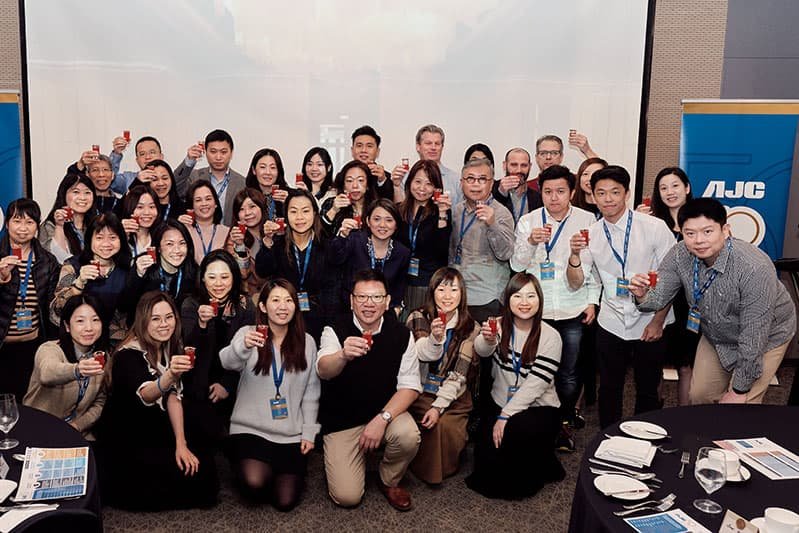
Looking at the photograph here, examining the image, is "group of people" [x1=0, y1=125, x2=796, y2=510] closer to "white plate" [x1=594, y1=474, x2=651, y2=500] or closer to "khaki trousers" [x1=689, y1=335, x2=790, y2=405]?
"khaki trousers" [x1=689, y1=335, x2=790, y2=405]

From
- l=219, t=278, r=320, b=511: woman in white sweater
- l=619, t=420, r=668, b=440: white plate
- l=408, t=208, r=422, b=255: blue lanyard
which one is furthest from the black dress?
l=619, t=420, r=668, b=440: white plate

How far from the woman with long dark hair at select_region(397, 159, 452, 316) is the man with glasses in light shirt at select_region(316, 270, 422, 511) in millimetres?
717

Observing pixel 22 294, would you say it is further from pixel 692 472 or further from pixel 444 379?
pixel 692 472

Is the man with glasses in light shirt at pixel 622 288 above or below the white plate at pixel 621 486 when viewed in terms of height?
above

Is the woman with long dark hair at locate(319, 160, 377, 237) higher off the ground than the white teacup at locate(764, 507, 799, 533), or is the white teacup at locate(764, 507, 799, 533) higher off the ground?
the woman with long dark hair at locate(319, 160, 377, 237)

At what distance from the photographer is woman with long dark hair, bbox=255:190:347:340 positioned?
406cm

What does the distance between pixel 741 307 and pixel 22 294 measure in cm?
367

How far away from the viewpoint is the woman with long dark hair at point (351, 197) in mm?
4312

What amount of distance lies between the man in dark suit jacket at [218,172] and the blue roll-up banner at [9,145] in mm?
1675

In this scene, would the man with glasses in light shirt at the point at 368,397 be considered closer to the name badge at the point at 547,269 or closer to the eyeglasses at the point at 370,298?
the eyeglasses at the point at 370,298

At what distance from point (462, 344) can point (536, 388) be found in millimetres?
447

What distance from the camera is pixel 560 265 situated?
402 cm

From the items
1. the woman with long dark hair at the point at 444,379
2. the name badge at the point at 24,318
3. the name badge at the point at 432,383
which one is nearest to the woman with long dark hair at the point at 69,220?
the name badge at the point at 24,318

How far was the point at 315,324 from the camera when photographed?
13.2 feet
